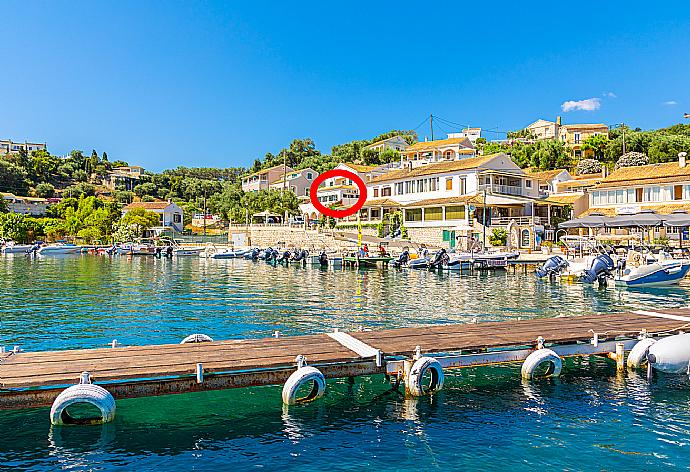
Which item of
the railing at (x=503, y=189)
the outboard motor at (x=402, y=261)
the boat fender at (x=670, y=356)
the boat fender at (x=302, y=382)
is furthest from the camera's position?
the railing at (x=503, y=189)

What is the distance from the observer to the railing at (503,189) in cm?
6256

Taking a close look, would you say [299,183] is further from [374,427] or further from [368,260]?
[374,427]

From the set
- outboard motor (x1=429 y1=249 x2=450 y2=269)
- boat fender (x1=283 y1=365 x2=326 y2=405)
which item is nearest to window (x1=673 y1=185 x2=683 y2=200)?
outboard motor (x1=429 y1=249 x2=450 y2=269)

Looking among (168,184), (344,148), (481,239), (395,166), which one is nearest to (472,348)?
(481,239)

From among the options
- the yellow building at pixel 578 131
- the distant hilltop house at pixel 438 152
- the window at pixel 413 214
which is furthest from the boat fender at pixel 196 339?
the yellow building at pixel 578 131

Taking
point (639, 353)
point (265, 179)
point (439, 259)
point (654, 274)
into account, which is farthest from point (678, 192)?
point (265, 179)

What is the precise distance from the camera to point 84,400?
9.62 meters

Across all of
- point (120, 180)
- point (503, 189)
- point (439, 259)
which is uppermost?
point (120, 180)

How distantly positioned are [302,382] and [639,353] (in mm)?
8721

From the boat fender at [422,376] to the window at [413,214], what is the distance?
53.6 metres

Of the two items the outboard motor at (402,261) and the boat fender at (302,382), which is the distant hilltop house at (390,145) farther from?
the boat fender at (302,382)

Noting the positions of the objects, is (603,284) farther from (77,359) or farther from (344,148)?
(344,148)

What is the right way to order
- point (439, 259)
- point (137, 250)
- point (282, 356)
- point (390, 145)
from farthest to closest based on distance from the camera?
point (390, 145) < point (137, 250) < point (439, 259) < point (282, 356)

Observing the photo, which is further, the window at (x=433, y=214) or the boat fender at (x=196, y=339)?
the window at (x=433, y=214)
